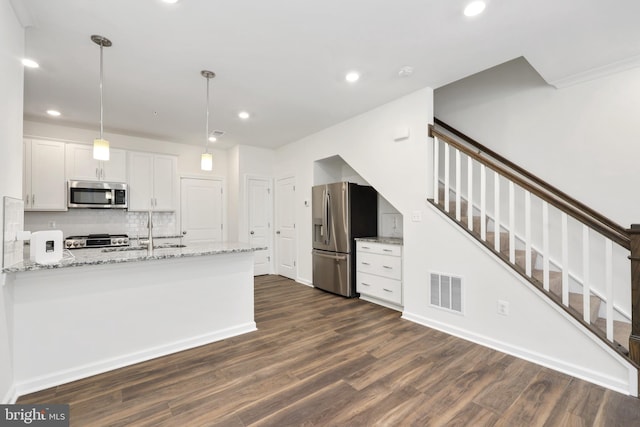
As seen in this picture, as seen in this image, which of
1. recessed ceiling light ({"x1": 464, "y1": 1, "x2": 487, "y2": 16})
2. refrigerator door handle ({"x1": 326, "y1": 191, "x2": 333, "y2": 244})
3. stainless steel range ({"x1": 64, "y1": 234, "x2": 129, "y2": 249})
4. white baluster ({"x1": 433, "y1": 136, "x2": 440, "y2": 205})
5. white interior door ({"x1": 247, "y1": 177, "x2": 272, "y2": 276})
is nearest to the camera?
recessed ceiling light ({"x1": 464, "y1": 1, "x2": 487, "y2": 16})

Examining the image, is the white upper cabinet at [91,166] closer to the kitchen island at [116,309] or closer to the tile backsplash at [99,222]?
the tile backsplash at [99,222]

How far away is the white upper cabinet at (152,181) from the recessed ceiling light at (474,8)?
476 cm

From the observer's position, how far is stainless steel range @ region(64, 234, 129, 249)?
162 inches

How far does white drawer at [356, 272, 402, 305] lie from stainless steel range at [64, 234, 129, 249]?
12.5 feet

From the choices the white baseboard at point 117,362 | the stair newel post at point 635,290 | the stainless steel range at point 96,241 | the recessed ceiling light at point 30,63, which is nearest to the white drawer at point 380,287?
the white baseboard at point 117,362

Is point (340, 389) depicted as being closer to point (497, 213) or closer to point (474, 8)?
point (497, 213)

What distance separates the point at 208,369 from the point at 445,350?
2104mm

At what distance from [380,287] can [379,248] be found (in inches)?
21.0

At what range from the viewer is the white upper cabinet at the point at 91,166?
423cm

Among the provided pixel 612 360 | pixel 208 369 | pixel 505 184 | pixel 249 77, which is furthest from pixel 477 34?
pixel 208 369

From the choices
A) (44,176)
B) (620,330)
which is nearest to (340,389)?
(620,330)

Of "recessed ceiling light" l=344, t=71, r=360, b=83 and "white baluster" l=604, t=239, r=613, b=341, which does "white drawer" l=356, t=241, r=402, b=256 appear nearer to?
"white baluster" l=604, t=239, r=613, b=341

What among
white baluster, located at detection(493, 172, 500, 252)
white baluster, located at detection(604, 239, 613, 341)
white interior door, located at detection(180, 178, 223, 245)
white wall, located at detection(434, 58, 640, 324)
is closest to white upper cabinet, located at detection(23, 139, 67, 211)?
white interior door, located at detection(180, 178, 223, 245)

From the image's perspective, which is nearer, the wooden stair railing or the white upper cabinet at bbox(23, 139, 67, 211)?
the wooden stair railing
